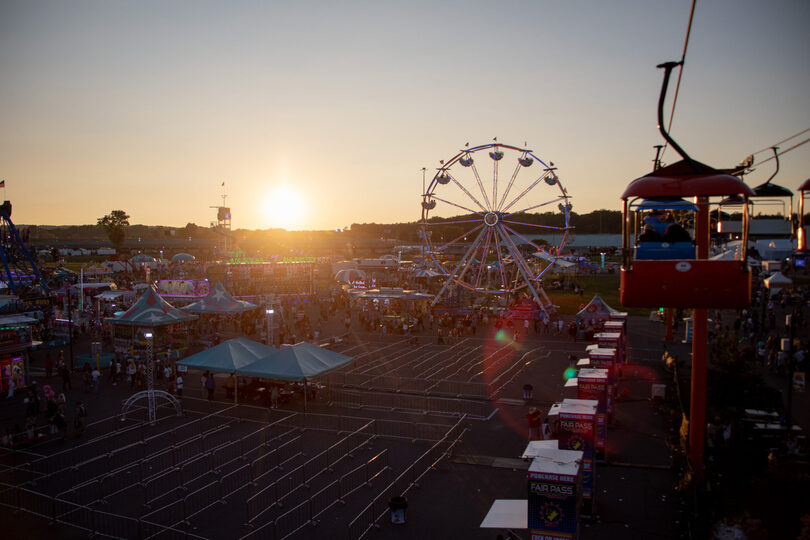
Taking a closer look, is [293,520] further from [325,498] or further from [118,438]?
[118,438]

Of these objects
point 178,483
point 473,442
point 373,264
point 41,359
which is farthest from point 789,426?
point 373,264

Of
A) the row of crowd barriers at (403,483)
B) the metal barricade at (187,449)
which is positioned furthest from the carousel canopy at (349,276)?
the metal barricade at (187,449)

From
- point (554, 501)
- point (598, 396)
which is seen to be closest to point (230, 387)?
point (598, 396)

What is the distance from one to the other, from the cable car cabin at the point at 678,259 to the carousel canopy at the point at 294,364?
464 inches

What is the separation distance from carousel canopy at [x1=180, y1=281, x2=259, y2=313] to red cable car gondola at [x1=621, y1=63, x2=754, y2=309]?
26547 millimetres

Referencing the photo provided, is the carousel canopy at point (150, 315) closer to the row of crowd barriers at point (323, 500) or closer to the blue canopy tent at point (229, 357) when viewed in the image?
the blue canopy tent at point (229, 357)

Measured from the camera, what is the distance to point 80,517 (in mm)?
11250

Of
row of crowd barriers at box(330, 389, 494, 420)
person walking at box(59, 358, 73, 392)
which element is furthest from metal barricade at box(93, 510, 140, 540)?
person walking at box(59, 358, 73, 392)

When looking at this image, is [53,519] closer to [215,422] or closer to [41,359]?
[215,422]

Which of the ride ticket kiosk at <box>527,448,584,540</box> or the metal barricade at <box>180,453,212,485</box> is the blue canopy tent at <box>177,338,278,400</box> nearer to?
the metal barricade at <box>180,453,212,485</box>

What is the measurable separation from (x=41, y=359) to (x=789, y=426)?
31.7m

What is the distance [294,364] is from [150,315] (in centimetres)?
1123

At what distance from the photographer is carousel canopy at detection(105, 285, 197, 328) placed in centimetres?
2517

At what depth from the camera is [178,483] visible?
1268 cm
